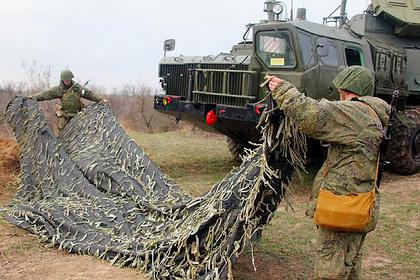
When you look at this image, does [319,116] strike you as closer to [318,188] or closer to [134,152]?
[318,188]

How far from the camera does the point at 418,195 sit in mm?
7879

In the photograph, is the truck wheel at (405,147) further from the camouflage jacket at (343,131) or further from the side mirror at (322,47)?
the camouflage jacket at (343,131)

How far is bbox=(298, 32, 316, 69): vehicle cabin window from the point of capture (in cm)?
769

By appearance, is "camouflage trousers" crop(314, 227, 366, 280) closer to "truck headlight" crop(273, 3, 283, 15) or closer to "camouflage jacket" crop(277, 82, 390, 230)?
"camouflage jacket" crop(277, 82, 390, 230)

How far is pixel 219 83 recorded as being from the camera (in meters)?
8.34

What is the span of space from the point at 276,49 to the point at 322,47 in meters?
0.64

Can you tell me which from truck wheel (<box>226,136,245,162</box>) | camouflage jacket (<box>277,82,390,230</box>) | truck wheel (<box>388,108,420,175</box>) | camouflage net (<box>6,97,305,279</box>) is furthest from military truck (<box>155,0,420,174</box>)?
camouflage jacket (<box>277,82,390,230</box>)

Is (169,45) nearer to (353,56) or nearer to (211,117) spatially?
(211,117)

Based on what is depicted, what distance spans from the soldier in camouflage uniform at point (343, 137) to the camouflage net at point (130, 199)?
39 cm

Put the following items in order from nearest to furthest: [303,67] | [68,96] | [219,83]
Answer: [303,67], [68,96], [219,83]

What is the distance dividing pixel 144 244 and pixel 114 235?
20.1 inches

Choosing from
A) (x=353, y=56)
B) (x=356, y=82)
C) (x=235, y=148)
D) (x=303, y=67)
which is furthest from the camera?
(x=235, y=148)

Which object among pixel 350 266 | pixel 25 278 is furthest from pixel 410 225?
pixel 25 278

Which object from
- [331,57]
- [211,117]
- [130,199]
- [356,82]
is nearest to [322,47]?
[331,57]
